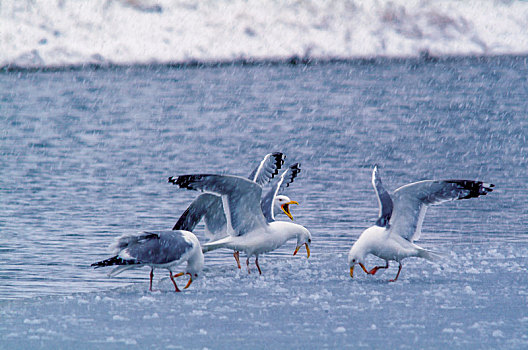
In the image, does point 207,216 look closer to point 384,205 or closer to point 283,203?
point 283,203

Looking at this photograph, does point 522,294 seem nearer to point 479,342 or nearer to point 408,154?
point 479,342

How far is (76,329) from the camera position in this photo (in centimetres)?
689

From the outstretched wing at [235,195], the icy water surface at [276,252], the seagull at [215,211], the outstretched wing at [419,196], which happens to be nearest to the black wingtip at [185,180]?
the outstretched wing at [235,195]

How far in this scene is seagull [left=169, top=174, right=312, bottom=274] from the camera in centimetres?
912

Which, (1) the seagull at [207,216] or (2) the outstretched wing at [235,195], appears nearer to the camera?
(2) the outstretched wing at [235,195]

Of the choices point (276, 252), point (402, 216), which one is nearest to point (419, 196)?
point (402, 216)

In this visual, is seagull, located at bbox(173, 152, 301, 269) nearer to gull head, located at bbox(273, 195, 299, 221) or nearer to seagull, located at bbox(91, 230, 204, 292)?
gull head, located at bbox(273, 195, 299, 221)

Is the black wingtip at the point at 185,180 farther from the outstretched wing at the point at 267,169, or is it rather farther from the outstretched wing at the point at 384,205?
the outstretched wing at the point at 384,205

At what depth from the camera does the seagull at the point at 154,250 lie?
834 cm

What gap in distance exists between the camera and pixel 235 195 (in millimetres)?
9312

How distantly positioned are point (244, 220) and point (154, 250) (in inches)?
60.3

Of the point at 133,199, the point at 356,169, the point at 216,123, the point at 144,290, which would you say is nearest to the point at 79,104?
the point at 216,123

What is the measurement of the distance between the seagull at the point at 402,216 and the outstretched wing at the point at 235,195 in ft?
3.87

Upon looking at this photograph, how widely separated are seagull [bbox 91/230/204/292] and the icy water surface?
1.10 feet
